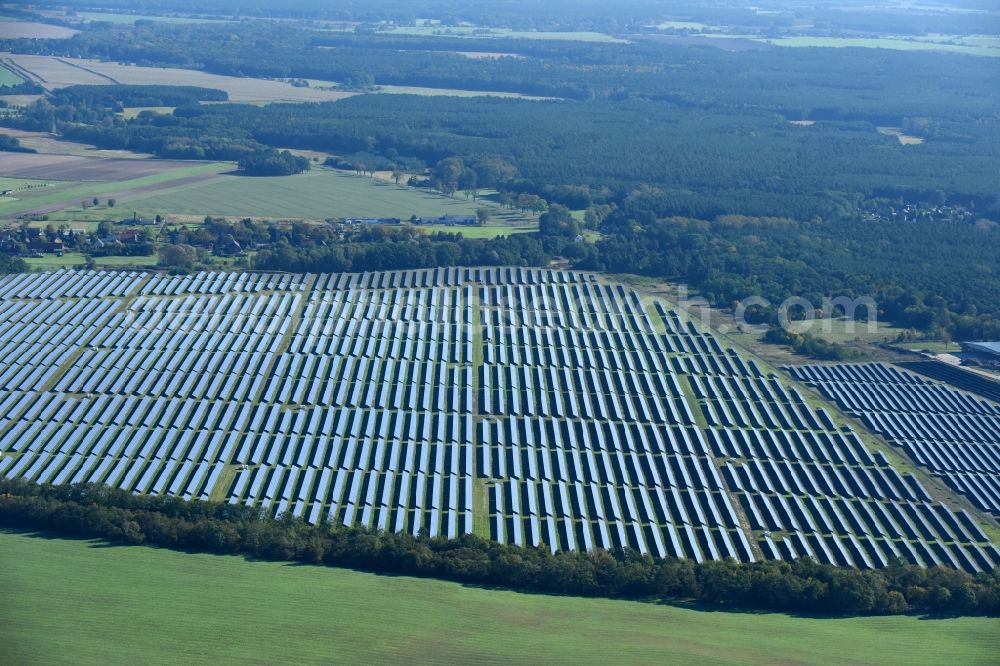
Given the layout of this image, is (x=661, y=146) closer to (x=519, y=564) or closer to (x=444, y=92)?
(x=444, y=92)

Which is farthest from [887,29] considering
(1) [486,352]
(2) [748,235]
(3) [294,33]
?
(1) [486,352]

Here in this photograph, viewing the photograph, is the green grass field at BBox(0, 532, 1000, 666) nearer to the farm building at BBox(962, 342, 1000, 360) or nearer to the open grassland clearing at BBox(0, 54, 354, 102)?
the farm building at BBox(962, 342, 1000, 360)

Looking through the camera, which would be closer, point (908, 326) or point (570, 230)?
point (908, 326)

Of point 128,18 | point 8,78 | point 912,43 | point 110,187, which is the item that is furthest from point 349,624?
point 128,18

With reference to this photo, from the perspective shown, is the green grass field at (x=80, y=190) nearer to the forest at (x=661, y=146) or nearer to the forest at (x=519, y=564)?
the forest at (x=661, y=146)

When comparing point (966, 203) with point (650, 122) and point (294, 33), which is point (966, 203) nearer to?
point (650, 122)
